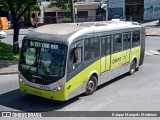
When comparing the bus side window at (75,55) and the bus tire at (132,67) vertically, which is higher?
the bus side window at (75,55)

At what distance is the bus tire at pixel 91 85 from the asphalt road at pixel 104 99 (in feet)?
0.68

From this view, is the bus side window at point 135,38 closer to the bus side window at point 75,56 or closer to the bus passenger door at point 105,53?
the bus passenger door at point 105,53

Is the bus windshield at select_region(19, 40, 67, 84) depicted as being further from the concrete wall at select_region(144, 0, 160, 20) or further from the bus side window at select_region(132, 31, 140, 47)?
the concrete wall at select_region(144, 0, 160, 20)

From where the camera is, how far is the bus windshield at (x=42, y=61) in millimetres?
10234

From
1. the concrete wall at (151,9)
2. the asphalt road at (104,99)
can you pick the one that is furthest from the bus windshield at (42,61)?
the concrete wall at (151,9)

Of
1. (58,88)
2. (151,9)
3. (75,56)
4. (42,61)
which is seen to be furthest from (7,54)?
(151,9)

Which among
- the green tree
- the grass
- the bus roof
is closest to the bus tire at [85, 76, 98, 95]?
the bus roof

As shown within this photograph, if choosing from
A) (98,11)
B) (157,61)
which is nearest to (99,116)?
(157,61)

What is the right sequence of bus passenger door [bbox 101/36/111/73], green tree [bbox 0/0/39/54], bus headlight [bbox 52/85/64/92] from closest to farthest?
1. bus headlight [bbox 52/85/64/92]
2. bus passenger door [bbox 101/36/111/73]
3. green tree [bbox 0/0/39/54]

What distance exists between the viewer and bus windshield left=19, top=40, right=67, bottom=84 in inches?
403

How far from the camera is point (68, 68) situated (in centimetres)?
1033

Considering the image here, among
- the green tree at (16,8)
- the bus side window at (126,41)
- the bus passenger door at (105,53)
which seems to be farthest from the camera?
the green tree at (16,8)

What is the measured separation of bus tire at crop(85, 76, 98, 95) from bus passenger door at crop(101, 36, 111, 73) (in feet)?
2.26

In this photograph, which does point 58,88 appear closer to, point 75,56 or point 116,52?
point 75,56
